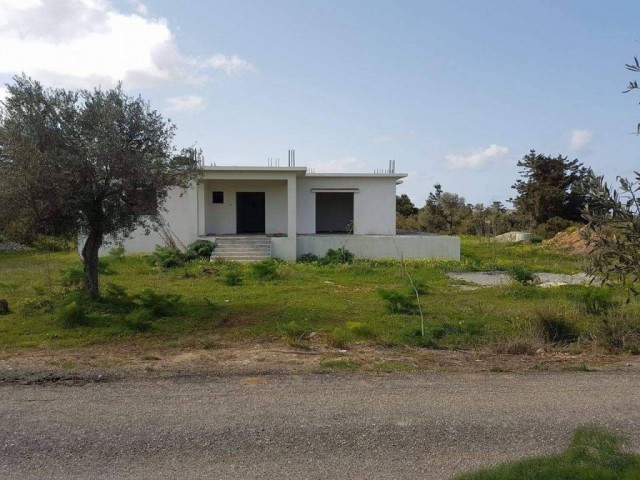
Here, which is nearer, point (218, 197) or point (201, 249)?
point (201, 249)

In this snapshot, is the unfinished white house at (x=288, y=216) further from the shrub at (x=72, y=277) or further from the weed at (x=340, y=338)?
the weed at (x=340, y=338)

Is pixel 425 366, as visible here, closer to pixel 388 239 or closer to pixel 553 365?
pixel 553 365

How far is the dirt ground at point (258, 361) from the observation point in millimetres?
6973

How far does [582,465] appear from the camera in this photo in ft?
11.0

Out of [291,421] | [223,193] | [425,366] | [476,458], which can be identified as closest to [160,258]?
[223,193]

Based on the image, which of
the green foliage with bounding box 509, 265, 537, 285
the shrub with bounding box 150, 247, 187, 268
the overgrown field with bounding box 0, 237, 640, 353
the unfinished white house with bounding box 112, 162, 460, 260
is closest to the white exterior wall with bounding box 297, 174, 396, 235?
the unfinished white house with bounding box 112, 162, 460, 260

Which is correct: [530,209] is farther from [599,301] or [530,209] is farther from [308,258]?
[599,301]

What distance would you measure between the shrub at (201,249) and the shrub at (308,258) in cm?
334

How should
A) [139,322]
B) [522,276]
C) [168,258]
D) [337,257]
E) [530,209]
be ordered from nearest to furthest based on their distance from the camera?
[139,322], [522,276], [168,258], [337,257], [530,209]

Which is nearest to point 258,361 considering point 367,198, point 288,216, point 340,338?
point 340,338

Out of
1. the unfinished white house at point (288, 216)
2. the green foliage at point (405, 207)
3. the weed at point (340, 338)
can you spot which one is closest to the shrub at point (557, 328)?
the weed at point (340, 338)

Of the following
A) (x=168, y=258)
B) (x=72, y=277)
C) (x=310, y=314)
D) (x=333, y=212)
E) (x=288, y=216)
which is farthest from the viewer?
(x=333, y=212)

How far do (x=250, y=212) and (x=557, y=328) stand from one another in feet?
59.2

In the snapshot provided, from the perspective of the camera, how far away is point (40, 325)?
32.5 feet
